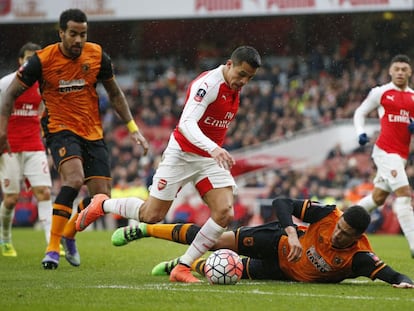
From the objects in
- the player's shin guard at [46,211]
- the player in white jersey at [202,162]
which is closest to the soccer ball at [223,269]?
the player in white jersey at [202,162]

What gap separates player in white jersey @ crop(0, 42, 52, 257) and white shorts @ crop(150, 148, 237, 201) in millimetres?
3373

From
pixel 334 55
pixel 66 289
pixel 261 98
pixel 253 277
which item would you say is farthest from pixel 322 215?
pixel 334 55

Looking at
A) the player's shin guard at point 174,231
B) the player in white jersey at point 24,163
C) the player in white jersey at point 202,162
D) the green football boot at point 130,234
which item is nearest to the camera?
the player in white jersey at point 202,162

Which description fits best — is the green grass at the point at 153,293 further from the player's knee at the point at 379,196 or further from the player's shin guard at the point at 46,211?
the player's knee at the point at 379,196

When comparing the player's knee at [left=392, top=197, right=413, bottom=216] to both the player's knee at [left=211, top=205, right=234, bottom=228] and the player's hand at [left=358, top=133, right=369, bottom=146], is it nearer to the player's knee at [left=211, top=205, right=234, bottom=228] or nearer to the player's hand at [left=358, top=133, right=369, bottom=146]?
the player's hand at [left=358, top=133, right=369, bottom=146]

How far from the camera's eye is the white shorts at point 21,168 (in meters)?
11.5

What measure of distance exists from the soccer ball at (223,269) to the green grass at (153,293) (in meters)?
0.09

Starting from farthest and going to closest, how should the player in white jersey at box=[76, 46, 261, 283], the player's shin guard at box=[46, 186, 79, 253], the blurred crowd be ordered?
the blurred crowd, the player's shin guard at box=[46, 186, 79, 253], the player in white jersey at box=[76, 46, 261, 283]

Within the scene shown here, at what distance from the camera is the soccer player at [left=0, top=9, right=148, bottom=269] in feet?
29.7

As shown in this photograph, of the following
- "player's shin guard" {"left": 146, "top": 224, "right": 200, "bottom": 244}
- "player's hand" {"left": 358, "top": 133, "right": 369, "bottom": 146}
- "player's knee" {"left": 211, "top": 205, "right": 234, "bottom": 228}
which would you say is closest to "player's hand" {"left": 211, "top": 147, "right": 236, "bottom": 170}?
"player's knee" {"left": 211, "top": 205, "right": 234, "bottom": 228}

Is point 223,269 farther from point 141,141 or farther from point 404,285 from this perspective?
point 141,141

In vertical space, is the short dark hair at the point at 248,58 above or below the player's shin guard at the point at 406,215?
above

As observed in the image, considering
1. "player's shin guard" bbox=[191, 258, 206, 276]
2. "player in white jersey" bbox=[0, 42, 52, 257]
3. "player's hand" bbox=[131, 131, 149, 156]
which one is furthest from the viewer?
"player in white jersey" bbox=[0, 42, 52, 257]

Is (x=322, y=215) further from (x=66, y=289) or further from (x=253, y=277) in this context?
(x=66, y=289)
